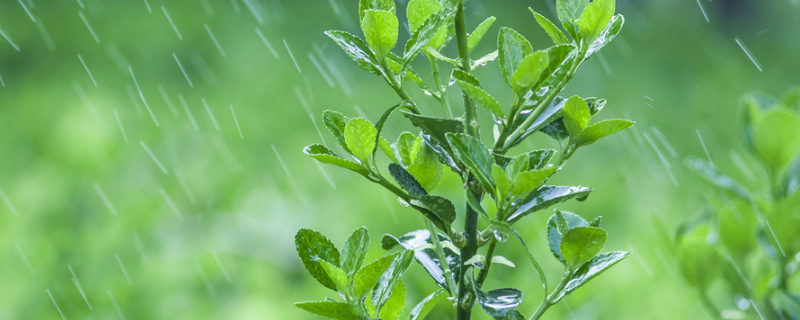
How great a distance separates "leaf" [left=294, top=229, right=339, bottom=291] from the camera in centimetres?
28

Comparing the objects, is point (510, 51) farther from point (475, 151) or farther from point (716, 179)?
point (716, 179)

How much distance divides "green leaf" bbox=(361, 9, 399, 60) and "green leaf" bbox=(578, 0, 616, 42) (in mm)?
66

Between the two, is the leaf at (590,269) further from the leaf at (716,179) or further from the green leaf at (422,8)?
the leaf at (716,179)

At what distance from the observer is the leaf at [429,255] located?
300 mm

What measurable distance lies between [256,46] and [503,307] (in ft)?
6.19

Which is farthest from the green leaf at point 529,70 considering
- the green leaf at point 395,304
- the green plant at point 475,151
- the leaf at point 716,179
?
the leaf at point 716,179

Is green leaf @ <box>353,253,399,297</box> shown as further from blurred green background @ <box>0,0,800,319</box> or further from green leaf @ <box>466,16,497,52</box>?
blurred green background @ <box>0,0,800,319</box>

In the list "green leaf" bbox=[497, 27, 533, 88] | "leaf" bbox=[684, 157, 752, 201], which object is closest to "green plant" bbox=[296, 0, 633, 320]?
"green leaf" bbox=[497, 27, 533, 88]

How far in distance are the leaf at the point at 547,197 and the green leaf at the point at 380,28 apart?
0.25 ft

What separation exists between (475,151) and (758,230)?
31 centimetres

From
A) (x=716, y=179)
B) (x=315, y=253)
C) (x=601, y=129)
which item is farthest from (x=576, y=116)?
(x=716, y=179)

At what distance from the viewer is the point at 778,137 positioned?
18.5 inches

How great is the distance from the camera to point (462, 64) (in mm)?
263

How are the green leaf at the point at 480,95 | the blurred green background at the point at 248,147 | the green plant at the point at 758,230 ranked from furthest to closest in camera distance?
the blurred green background at the point at 248,147 < the green plant at the point at 758,230 < the green leaf at the point at 480,95
